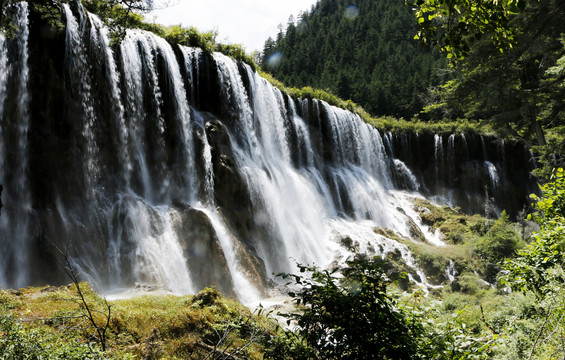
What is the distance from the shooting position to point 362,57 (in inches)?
2505

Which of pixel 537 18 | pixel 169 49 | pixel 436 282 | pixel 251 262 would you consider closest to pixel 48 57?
pixel 169 49

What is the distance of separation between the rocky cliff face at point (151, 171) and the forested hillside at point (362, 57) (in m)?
28.8

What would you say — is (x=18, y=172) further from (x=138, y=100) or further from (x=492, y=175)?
(x=492, y=175)

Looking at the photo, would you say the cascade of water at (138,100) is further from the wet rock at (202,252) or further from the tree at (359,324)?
the tree at (359,324)

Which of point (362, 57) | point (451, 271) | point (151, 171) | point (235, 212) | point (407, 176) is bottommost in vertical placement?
point (451, 271)

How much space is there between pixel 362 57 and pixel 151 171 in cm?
5759

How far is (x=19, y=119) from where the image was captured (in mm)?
10898

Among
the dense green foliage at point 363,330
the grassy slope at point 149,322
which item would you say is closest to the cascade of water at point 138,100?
the grassy slope at point 149,322

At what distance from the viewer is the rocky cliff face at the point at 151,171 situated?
10.6 metres

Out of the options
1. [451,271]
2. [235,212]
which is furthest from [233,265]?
[451,271]

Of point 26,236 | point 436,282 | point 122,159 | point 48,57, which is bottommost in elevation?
point 436,282

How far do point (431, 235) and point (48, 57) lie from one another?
76.2 ft

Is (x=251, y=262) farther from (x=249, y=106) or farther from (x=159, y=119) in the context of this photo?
(x=249, y=106)

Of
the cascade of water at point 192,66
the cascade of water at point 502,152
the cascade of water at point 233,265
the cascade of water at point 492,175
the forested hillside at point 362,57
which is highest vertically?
the forested hillside at point 362,57
